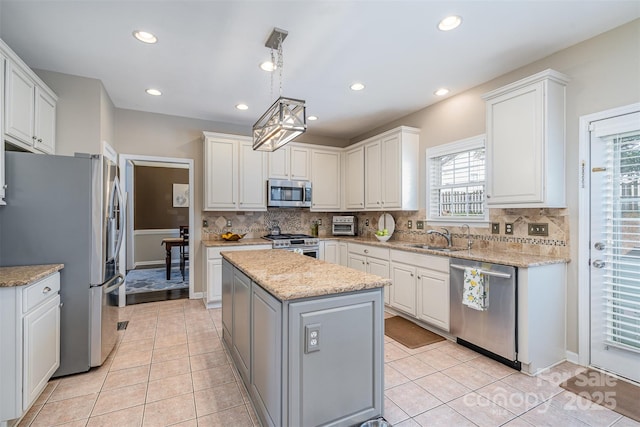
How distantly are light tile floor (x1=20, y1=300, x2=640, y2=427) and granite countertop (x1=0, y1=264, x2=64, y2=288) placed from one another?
2.92ft

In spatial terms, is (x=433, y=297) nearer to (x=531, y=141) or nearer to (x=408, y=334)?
(x=408, y=334)

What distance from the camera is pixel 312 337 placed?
1.53 m

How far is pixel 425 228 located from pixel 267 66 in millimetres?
2774

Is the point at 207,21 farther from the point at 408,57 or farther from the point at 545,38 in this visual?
the point at 545,38

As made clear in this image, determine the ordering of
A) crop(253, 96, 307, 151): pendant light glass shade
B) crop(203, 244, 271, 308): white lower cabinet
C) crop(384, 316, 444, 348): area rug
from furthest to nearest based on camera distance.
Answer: crop(203, 244, 271, 308): white lower cabinet
crop(384, 316, 444, 348): area rug
crop(253, 96, 307, 151): pendant light glass shade

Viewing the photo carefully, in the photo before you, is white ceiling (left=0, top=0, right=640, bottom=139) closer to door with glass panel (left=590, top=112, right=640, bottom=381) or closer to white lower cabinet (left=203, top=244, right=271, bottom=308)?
door with glass panel (left=590, top=112, right=640, bottom=381)

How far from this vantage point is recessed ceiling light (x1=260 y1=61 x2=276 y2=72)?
2850 millimetres

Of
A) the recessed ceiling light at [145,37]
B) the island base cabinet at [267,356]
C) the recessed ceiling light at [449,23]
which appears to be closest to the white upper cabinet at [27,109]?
the recessed ceiling light at [145,37]

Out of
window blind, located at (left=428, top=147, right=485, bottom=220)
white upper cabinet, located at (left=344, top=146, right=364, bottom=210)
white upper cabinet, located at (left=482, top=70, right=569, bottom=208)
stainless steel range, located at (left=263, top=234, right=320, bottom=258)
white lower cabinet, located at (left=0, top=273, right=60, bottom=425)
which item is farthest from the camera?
white upper cabinet, located at (left=344, top=146, right=364, bottom=210)

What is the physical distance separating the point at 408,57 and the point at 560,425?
2961mm

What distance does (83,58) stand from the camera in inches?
108

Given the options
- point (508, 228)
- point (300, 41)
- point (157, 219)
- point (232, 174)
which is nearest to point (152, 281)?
point (157, 219)

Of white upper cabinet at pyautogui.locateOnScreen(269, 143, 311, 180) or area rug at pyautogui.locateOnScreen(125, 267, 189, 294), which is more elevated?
white upper cabinet at pyautogui.locateOnScreen(269, 143, 311, 180)

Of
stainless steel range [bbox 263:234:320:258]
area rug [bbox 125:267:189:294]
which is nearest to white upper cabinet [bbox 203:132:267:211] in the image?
stainless steel range [bbox 263:234:320:258]
